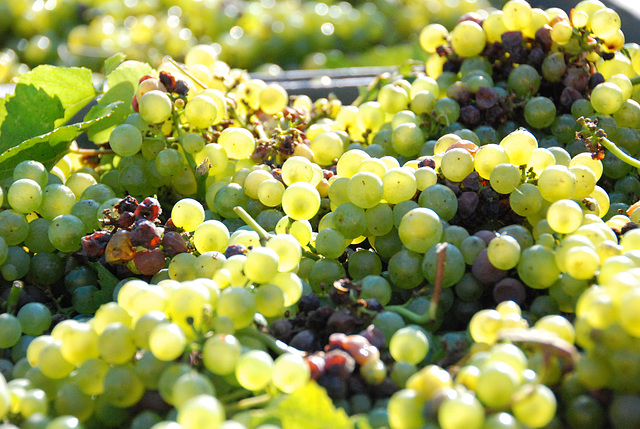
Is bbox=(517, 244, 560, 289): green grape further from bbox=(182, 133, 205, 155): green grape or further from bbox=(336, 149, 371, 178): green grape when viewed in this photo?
bbox=(182, 133, 205, 155): green grape

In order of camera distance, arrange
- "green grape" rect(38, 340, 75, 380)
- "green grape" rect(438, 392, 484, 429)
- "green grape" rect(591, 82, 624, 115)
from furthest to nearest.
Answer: "green grape" rect(591, 82, 624, 115)
"green grape" rect(38, 340, 75, 380)
"green grape" rect(438, 392, 484, 429)

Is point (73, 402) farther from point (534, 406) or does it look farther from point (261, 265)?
point (534, 406)

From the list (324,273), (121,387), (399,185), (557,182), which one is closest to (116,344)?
(121,387)

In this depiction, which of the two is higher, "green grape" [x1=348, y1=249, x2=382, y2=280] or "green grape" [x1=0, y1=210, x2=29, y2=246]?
"green grape" [x1=0, y1=210, x2=29, y2=246]

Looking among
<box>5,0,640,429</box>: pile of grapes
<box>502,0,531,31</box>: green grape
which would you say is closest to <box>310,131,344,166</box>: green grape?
<box>5,0,640,429</box>: pile of grapes

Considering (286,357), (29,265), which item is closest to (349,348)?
(286,357)

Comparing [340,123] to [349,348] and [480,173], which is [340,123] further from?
[349,348]

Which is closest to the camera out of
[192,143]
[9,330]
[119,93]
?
[9,330]
